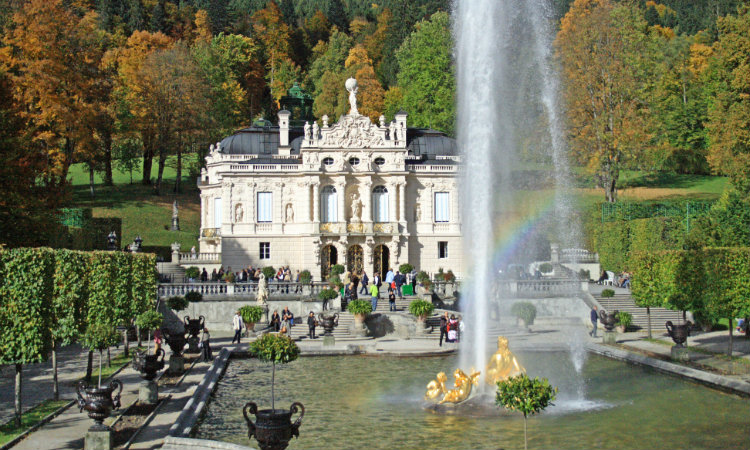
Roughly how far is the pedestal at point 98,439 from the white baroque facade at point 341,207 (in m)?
38.5

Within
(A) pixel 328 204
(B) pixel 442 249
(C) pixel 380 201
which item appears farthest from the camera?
(B) pixel 442 249

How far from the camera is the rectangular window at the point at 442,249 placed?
59250mm

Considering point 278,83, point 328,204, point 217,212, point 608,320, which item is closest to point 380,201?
point 328,204

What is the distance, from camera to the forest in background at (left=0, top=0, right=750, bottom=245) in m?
49.9

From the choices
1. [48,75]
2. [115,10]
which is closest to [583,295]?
[48,75]

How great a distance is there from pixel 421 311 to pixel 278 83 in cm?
6987

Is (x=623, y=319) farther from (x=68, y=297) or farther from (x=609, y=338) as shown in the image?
(x=68, y=297)

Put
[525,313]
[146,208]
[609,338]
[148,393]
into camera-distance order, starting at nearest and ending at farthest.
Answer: [148,393]
[609,338]
[525,313]
[146,208]

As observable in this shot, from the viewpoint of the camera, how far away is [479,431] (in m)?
21.4

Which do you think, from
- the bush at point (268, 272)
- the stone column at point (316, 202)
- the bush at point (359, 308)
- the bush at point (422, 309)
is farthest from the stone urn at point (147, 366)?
the stone column at point (316, 202)

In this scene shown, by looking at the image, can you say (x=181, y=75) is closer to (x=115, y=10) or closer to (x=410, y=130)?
(x=410, y=130)

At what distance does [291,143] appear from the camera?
62000 millimetres

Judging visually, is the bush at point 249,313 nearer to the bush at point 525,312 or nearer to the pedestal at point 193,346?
the pedestal at point 193,346

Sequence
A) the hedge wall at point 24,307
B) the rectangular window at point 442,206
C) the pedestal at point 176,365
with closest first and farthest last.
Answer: the hedge wall at point 24,307, the pedestal at point 176,365, the rectangular window at point 442,206
